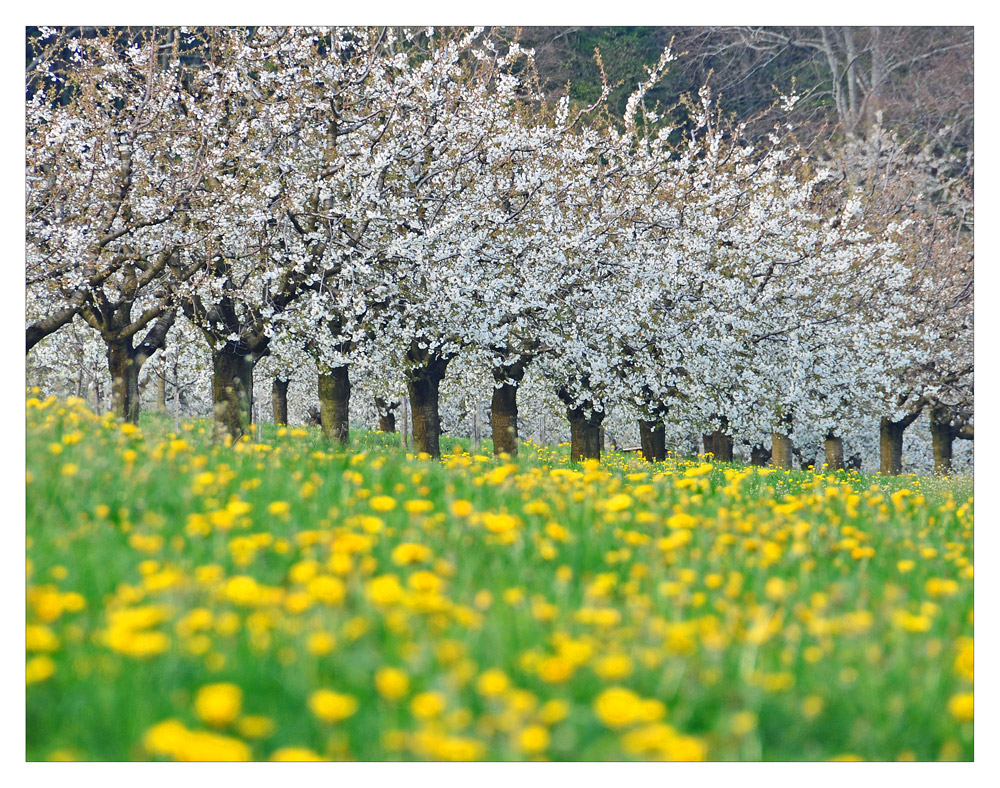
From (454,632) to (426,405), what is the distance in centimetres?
1064

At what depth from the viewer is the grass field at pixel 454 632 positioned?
7.63 feet

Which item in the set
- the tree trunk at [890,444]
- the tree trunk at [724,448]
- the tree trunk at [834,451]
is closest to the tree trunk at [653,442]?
the tree trunk at [724,448]

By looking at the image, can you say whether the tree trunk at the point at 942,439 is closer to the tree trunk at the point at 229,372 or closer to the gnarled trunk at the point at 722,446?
the gnarled trunk at the point at 722,446

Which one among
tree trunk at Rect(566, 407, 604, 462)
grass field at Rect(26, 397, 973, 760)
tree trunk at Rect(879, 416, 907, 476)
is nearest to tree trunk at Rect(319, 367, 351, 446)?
tree trunk at Rect(566, 407, 604, 462)

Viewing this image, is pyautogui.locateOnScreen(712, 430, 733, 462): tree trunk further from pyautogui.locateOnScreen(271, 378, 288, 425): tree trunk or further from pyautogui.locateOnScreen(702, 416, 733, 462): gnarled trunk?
pyautogui.locateOnScreen(271, 378, 288, 425): tree trunk

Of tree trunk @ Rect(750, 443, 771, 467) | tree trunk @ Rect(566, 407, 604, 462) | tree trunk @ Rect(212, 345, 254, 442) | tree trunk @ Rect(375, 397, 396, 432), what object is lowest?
tree trunk @ Rect(750, 443, 771, 467)

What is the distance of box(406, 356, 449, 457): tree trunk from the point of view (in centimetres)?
1305

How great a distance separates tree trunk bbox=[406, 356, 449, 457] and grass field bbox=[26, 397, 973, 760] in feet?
27.8

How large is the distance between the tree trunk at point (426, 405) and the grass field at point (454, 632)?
27.8 ft

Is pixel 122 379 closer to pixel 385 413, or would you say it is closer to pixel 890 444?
pixel 385 413

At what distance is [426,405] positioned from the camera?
43.5ft

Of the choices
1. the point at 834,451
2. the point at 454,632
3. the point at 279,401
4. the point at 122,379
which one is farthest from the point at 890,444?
the point at 454,632

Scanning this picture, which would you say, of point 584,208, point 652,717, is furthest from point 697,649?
point 584,208

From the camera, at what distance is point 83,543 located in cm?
353
